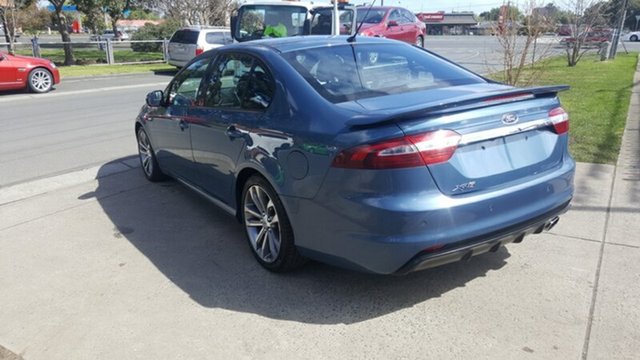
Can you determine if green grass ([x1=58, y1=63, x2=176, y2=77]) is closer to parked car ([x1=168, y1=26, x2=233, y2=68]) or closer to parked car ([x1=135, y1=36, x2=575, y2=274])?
parked car ([x1=168, y1=26, x2=233, y2=68])

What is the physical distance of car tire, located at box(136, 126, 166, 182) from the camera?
237 inches

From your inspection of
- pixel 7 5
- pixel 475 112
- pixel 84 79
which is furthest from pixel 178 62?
pixel 475 112

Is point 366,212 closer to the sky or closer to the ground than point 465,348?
closer to the sky

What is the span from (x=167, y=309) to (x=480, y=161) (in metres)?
2.13

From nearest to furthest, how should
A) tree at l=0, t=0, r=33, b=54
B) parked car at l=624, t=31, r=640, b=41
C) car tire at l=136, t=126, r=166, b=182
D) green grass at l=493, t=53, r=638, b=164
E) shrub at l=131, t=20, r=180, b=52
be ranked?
car tire at l=136, t=126, r=166, b=182 < green grass at l=493, t=53, r=638, b=164 < tree at l=0, t=0, r=33, b=54 < shrub at l=131, t=20, r=180, b=52 < parked car at l=624, t=31, r=640, b=41

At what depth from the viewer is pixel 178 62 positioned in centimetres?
1992

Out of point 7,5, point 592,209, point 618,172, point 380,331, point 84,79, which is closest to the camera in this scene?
point 380,331

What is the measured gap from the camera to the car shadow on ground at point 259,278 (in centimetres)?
340

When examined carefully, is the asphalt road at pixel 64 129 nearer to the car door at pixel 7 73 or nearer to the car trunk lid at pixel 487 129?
the car door at pixel 7 73

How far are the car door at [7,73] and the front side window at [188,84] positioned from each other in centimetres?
1090

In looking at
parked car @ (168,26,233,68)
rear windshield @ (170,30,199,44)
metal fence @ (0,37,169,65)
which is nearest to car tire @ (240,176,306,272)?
parked car @ (168,26,233,68)

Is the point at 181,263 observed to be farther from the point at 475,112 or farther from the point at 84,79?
the point at 84,79

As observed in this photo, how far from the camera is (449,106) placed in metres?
2.99

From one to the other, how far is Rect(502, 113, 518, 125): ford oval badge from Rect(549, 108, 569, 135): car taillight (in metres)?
0.38
